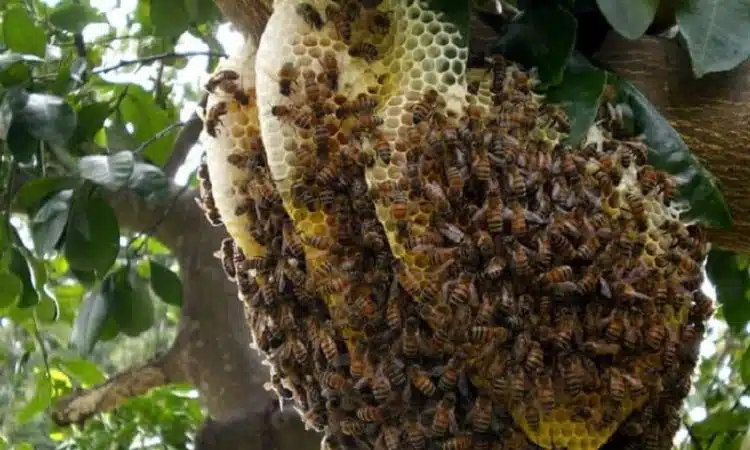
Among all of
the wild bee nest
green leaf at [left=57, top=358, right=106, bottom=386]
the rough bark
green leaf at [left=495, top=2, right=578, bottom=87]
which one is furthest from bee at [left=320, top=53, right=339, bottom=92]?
green leaf at [left=57, top=358, right=106, bottom=386]

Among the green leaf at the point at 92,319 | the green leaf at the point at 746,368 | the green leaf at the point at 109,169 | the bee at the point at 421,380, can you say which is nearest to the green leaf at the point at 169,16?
the green leaf at the point at 109,169

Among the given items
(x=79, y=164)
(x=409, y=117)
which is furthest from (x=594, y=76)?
(x=79, y=164)

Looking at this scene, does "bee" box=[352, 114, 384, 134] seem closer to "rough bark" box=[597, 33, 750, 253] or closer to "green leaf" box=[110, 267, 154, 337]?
"rough bark" box=[597, 33, 750, 253]

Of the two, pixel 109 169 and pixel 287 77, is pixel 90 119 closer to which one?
pixel 109 169

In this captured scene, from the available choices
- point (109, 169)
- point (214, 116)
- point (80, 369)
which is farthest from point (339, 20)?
point (80, 369)

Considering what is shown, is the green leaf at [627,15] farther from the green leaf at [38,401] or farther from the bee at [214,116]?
the green leaf at [38,401]

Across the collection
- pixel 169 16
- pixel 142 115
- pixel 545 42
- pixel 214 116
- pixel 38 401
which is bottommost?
pixel 38 401
